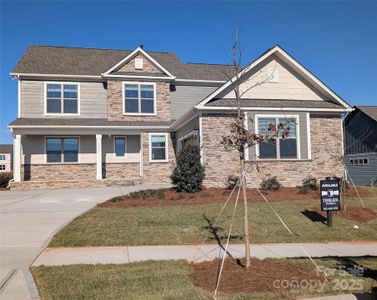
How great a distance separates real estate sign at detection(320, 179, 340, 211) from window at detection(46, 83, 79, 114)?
1762 centimetres

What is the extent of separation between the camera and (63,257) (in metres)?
7.16

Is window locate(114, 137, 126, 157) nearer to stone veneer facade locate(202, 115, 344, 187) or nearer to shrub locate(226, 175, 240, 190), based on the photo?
stone veneer facade locate(202, 115, 344, 187)

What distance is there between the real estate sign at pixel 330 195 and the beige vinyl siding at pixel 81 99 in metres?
16.8

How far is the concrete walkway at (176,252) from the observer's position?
23.0 feet

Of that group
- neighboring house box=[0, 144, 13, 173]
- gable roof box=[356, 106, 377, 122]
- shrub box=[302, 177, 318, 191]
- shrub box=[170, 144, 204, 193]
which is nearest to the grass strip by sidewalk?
shrub box=[170, 144, 204, 193]

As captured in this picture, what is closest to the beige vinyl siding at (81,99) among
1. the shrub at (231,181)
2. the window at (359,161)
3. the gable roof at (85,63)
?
the gable roof at (85,63)

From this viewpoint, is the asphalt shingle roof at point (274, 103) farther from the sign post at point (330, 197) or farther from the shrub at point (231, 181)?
the sign post at point (330, 197)

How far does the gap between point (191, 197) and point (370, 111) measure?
25.4 m

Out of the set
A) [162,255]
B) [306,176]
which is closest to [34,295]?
[162,255]

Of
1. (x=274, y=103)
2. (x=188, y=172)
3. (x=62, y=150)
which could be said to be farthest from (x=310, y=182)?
(x=62, y=150)

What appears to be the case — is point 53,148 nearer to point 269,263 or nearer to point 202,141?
point 202,141

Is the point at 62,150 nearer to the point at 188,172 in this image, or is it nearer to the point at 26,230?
the point at 188,172

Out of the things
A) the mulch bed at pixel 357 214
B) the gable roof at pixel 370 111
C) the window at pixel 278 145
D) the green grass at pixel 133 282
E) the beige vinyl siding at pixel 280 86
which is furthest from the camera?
the gable roof at pixel 370 111

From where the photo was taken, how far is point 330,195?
10.5 meters
